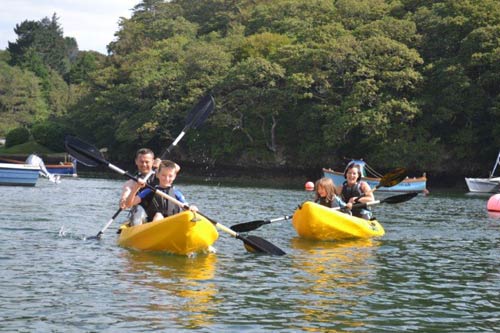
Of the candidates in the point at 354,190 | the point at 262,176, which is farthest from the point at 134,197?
the point at 262,176

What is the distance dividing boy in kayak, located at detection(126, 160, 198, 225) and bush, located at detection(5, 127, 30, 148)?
68590 mm

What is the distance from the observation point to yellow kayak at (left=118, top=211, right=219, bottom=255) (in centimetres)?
1188

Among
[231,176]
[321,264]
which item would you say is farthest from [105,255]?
[231,176]

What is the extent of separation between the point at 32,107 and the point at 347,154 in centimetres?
4647

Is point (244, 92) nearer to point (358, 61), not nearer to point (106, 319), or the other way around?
point (358, 61)

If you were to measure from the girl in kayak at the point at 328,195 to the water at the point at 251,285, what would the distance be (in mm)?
988

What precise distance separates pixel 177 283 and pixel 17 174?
2550cm

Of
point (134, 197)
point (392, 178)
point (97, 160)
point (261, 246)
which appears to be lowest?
point (261, 246)

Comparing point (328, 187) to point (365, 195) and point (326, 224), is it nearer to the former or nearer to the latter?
point (365, 195)

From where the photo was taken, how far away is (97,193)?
31.4m

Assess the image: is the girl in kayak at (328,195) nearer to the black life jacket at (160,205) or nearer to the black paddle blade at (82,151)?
the black life jacket at (160,205)

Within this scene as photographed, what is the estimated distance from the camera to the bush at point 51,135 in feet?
241

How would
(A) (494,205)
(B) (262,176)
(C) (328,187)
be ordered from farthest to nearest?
(B) (262,176)
(A) (494,205)
(C) (328,187)

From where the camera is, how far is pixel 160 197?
42.7 feet
